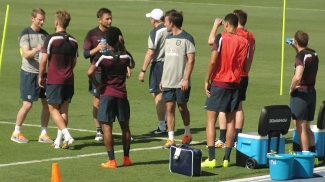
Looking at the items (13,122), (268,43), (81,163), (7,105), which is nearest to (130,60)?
(81,163)

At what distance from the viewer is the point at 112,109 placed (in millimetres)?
13094

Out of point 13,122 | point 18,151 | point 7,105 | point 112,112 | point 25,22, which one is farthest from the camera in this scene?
point 25,22

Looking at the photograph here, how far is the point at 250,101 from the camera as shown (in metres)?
20.1

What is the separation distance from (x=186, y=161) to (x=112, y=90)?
5.10 feet

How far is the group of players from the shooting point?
42.9 ft

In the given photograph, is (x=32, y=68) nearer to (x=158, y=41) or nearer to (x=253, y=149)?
(x=158, y=41)

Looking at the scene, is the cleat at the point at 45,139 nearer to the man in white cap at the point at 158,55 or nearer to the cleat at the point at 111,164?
the man in white cap at the point at 158,55

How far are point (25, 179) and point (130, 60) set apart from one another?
2.32 meters

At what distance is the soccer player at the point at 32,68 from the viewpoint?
1504 cm

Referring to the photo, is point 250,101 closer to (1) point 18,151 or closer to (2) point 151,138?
(2) point 151,138

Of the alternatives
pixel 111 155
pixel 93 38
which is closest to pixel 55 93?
pixel 93 38

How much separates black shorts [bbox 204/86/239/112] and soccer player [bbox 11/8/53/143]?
322cm

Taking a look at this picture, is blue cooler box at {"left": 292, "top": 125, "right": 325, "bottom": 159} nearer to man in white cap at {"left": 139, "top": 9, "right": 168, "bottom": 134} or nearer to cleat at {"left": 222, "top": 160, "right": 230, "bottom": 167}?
cleat at {"left": 222, "top": 160, "right": 230, "bottom": 167}

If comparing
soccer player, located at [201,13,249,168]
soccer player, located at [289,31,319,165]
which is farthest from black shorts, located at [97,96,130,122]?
soccer player, located at [289,31,319,165]
